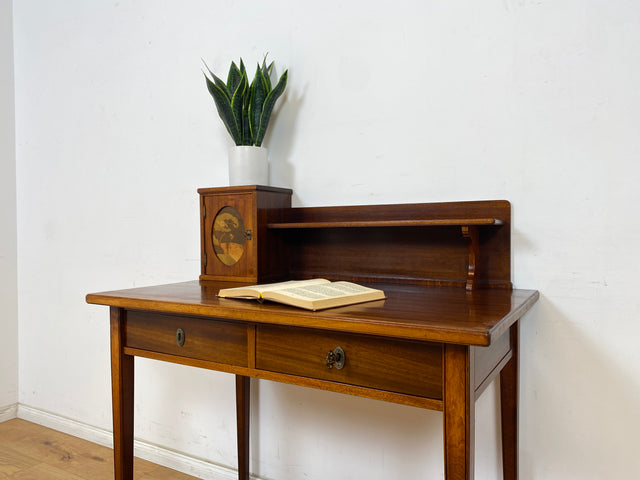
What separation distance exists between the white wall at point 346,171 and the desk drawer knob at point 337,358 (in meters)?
0.65

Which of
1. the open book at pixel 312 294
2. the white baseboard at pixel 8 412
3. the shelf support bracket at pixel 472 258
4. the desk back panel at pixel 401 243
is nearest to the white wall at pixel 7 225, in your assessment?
the white baseboard at pixel 8 412

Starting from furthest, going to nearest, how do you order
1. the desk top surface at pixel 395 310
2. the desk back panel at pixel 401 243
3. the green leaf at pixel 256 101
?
the green leaf at pixel 256 101 → the desk back panel at pixel 401 243 → the desk top surface at pixel 395 310

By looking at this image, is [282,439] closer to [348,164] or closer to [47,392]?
[348,164]

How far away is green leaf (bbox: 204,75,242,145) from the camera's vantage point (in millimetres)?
1639

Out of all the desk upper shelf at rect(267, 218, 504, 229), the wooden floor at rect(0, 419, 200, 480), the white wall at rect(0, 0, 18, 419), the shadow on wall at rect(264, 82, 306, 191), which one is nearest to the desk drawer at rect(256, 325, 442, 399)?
the desk upper shelf at rect(267, 218, 504, 229)

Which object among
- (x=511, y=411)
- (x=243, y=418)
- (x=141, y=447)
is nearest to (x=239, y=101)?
(x=243, y=418)

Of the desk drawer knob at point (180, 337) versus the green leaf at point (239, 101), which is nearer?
the desk drawer knob at point (180, 337)

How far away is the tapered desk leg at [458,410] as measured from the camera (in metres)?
0.89

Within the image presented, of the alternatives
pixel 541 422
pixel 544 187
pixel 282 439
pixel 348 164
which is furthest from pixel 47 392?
pixel 544 187

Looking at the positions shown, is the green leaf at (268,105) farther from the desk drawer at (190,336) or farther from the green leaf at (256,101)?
the desk drawer at (190,336)

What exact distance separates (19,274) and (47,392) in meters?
0.63

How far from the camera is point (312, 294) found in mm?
1104

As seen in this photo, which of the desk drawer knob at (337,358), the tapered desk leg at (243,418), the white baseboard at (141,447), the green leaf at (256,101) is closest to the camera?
the desk drawer knob at (337,358)

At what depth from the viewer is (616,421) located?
1314 millimetres
